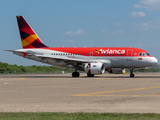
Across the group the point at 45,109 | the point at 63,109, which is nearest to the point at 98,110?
the point at 63,109

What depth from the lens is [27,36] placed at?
150 feet

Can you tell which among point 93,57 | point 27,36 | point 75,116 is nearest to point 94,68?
point 93,57

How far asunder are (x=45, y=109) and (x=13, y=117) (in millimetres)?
1947

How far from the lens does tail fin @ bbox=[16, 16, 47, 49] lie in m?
45.8

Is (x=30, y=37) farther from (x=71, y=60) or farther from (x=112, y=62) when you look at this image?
(x=112, y=62)

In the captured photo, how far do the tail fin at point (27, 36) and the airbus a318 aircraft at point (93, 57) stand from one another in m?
0.40

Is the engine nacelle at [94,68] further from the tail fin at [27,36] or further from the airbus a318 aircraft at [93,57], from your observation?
the tail fin at [27,36]

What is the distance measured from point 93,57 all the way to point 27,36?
39.9 ft

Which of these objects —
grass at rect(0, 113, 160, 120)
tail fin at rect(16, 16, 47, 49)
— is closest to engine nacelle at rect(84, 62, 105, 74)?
tail fin at rect(16, 16, 47, 49)

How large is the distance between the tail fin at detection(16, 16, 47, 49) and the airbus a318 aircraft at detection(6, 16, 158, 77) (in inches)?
15.6

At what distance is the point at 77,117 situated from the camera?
885 centimetres

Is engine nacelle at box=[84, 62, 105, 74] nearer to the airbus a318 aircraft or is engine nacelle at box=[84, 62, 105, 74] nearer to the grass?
the airbus a318 aircraft

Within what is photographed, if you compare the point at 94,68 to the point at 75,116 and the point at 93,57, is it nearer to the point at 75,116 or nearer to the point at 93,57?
the point at 93,57

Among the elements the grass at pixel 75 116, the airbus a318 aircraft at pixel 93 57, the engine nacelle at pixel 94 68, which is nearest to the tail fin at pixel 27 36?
the airbus a318 aircraft at pixel 93 57
